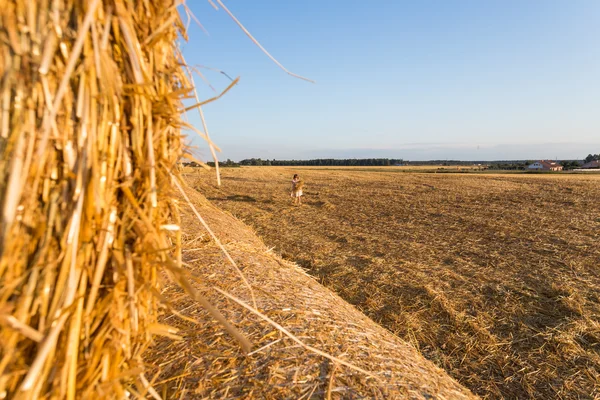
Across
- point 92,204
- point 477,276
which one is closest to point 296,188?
point 477,276

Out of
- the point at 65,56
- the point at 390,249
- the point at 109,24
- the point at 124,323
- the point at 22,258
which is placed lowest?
the point at 390,249

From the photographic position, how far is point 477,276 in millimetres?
7012

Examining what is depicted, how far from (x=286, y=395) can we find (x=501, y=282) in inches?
244

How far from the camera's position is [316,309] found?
286cm

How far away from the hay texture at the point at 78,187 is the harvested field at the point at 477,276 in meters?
3.98

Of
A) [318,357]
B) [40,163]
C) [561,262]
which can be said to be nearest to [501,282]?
[561,262]

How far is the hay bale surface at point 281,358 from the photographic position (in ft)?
6.11

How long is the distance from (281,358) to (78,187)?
1.43m

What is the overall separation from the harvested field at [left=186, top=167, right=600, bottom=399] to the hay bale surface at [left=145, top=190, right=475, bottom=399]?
2188 millimetres

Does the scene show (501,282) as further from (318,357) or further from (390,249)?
(318,357)

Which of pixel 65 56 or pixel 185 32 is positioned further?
pixel 185 32

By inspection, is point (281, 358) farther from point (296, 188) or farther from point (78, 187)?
point (296, 188)

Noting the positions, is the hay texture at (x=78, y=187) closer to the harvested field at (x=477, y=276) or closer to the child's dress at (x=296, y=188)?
the harvested field at (x=477, y=276)

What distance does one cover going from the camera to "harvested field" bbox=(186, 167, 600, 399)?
4258 mm
